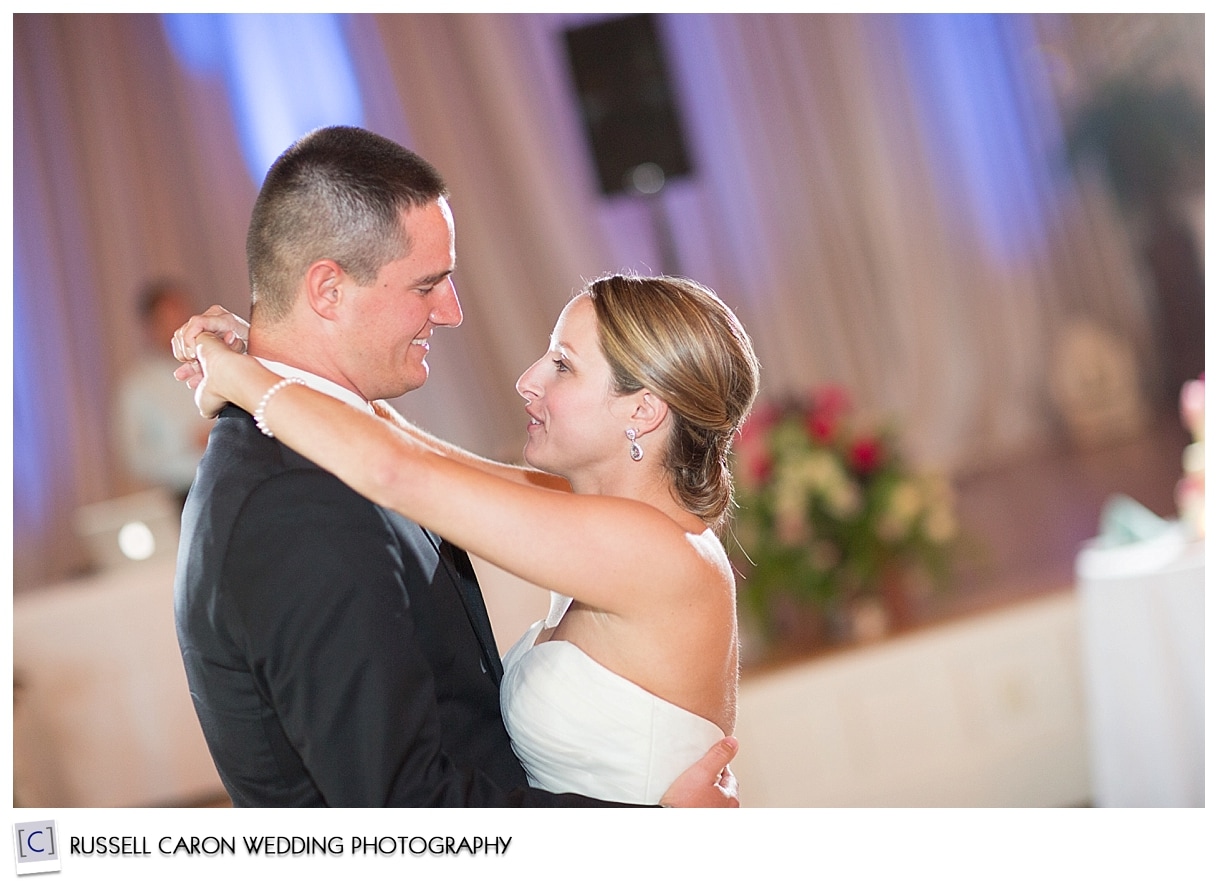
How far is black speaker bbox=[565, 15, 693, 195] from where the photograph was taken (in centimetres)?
545

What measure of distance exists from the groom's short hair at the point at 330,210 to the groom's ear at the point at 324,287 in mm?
14

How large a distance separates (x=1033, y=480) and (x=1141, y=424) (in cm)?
88

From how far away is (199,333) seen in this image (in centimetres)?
195

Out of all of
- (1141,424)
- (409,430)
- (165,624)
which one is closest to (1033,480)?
(1141,424)

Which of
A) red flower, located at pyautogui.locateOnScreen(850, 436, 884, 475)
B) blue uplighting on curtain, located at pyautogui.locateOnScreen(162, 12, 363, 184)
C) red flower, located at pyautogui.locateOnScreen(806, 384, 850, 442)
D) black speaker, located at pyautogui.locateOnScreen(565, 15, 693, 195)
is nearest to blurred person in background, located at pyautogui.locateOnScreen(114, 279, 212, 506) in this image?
blue uplighting on curtain, located at pyautogui.locateOnScreen(162, 12, 363, 184)

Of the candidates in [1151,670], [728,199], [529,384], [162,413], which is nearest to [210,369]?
[529,384]

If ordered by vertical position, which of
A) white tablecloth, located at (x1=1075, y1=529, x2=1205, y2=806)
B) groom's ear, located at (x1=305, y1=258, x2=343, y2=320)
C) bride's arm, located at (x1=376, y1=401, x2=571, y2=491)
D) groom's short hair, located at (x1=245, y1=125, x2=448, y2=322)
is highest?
groom's short hair, located at (x1=245, y1=125, x2=448, y2=322)

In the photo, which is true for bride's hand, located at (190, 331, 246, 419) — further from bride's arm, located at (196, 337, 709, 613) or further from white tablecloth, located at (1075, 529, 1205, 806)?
white tablecloth, located at (1075, 529, 1205, 806)

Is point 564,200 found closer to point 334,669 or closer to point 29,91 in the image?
point 29,91

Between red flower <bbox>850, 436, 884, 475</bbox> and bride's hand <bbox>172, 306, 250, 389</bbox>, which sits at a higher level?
bride's hand <bbox>172, 306, 250, 389</bbox>

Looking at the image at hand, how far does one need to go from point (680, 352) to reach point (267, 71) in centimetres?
592

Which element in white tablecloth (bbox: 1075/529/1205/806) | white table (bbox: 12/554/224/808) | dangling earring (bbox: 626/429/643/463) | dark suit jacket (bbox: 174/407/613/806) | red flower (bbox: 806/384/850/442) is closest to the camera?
dark suit jacket (bbox: 174/407/613/806)
